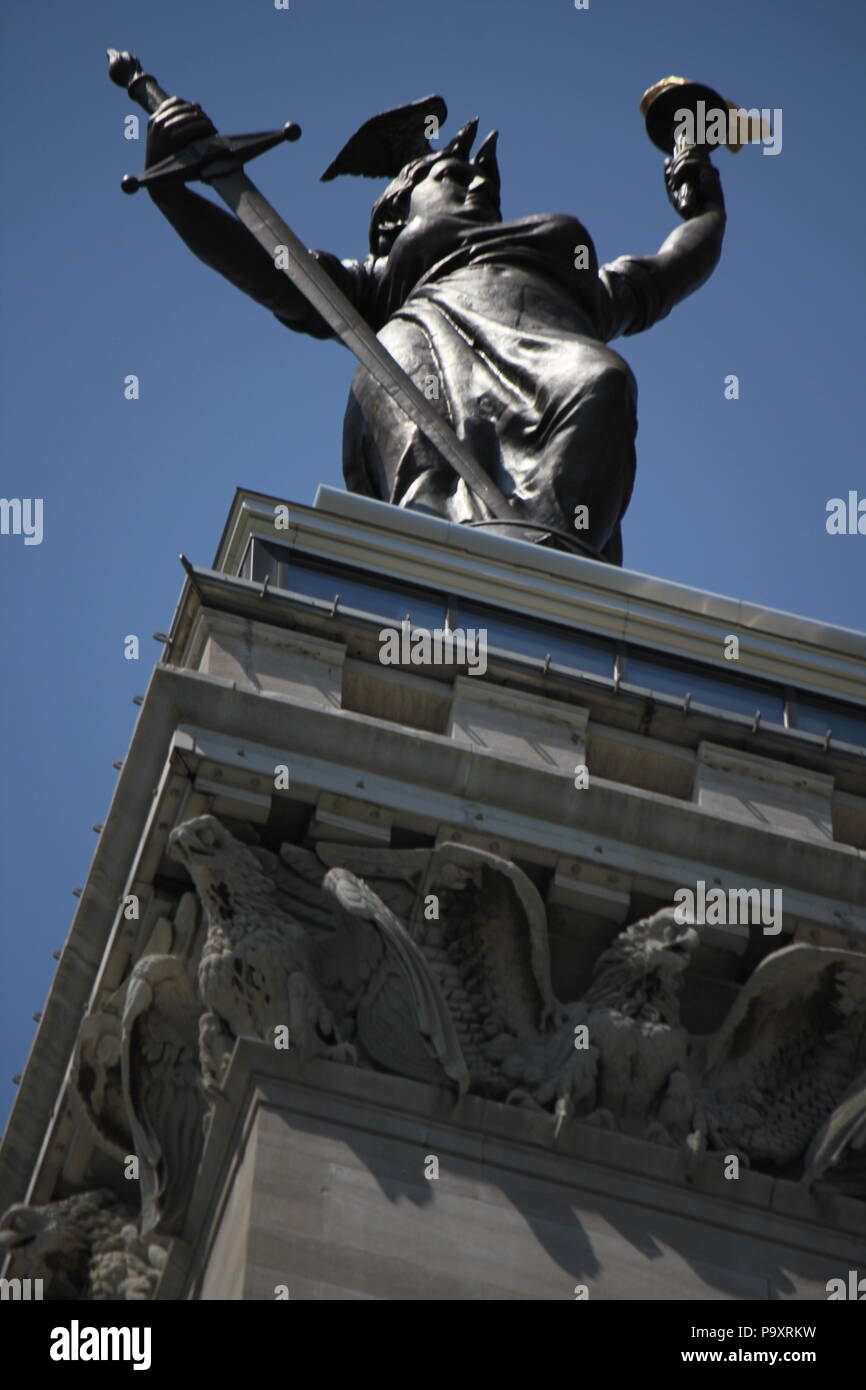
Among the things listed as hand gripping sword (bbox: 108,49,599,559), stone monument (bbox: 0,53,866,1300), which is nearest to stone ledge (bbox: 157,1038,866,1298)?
stone monument (bbox: 0,53,866,1300)

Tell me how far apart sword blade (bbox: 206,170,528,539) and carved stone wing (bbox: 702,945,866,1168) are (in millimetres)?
8126

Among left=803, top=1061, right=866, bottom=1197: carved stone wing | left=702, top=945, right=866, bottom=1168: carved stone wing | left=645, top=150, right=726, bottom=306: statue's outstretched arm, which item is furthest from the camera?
→ left=645, top=150, right=726, bottom=306: statue's outstretched arm

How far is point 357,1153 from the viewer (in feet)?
61.2

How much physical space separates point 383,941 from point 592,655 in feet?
13.8

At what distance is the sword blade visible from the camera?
95.3 ft

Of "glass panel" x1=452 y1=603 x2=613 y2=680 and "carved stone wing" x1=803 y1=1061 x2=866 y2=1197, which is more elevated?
"glass panel" x1=452 y1=603 x2=613 y2=680

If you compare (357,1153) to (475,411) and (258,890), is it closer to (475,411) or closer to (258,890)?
(258,890)

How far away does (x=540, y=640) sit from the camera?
75.7ft

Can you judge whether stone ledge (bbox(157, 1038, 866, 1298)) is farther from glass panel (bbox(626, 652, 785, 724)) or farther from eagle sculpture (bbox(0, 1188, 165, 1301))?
glass panel (bbox(626, 652, 785, 724))

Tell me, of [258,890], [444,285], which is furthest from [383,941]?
[444,285]

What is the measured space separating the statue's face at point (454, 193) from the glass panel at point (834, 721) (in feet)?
43.5

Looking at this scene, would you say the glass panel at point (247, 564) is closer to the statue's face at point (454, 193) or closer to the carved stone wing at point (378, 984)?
the carved stone wing at point (378, 984)

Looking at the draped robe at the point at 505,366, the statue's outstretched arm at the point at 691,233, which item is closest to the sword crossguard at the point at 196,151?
the draped robe at the point at 505,366

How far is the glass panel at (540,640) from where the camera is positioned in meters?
22.9
